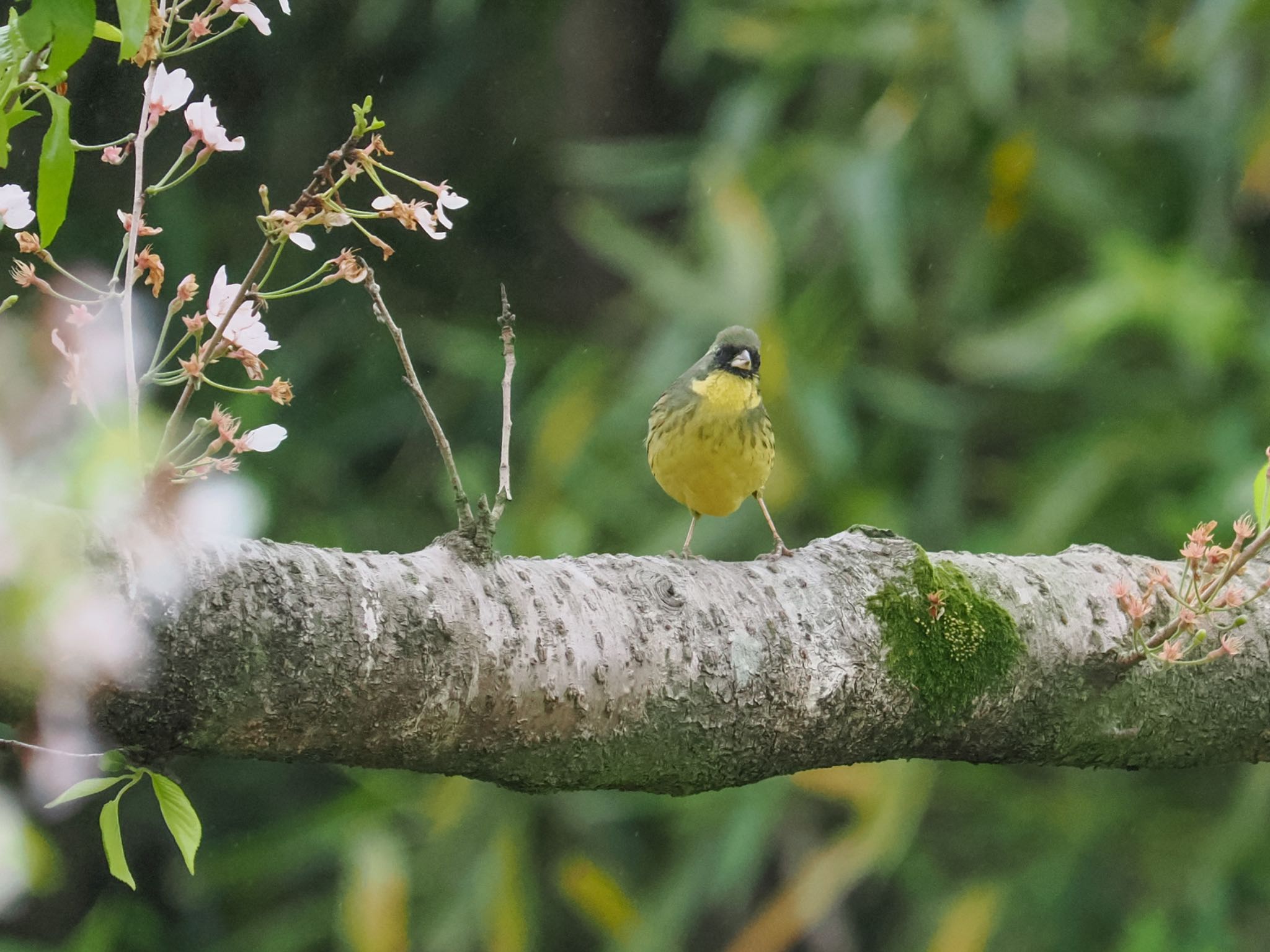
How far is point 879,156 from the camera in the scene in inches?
152

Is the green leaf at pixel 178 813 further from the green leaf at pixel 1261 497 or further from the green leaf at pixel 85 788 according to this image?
the green leaf at pixel 1261 497

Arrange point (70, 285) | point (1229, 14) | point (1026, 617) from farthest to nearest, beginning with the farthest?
point (1229, 14)
point (1026, 617)
point (70, 285)

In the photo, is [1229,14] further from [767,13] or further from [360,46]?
[360,46]

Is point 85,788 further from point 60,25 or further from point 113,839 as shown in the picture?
point 60,25

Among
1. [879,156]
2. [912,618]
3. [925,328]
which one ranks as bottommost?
[912,618]

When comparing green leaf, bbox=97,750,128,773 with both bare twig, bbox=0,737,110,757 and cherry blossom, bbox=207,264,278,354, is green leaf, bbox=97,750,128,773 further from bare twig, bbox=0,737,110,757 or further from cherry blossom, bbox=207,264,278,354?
cherry blossom, bbox=207,264,278,354

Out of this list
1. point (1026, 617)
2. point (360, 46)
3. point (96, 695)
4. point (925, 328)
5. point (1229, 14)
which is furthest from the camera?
point (360, 46)

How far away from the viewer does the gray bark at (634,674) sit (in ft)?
3.09

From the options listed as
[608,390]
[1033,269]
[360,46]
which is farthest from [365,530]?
[1033,269]

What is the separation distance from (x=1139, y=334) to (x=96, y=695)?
3.70 metres

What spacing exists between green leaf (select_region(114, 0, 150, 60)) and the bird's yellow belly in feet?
4.21

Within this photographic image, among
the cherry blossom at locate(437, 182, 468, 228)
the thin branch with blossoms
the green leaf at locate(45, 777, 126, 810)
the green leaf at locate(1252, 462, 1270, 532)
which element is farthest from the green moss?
the green leaf at locate(45, 777, 126, 810)

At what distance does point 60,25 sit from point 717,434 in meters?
1.32

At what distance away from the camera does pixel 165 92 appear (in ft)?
3.23
